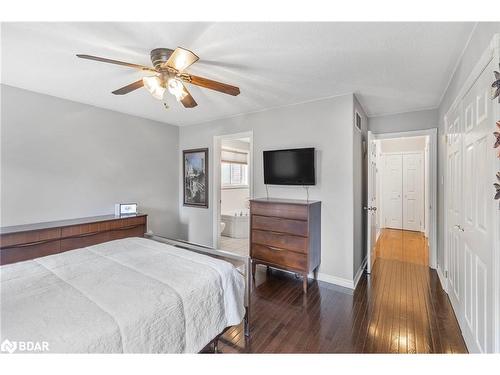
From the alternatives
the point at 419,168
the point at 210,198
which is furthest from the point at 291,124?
the point at 419,168

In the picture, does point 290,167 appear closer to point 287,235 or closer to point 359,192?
point 287,235

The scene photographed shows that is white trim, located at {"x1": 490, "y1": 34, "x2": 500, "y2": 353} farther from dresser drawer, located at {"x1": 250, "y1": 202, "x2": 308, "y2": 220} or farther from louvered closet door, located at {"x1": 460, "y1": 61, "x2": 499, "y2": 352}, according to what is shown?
dresser drawer, located at {"x1": 250, "y1": 202, "x2": 308, "y2": 220}

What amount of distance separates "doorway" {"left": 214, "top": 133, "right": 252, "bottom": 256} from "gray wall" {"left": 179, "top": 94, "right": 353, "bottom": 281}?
1.08m

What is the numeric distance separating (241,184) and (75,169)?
13.0 ft

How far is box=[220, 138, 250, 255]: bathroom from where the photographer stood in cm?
537

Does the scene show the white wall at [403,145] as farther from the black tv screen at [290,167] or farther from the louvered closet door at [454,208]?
the black tv screen at [290,167]

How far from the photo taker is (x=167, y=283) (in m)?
1.39

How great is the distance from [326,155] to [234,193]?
355 centimetres

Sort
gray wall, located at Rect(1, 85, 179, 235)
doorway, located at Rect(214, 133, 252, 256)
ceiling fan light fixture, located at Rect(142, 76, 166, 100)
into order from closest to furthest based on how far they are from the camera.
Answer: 1. ceiling fan light fixture, located at Rect(142, 76, 166, 100)
2. gray wall, located at Rect(1, 85, 179, 235)
3. doorway, located at Rect(214, 133, 252, 256)

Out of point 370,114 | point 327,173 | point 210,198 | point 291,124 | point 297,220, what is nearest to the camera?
point 297,220

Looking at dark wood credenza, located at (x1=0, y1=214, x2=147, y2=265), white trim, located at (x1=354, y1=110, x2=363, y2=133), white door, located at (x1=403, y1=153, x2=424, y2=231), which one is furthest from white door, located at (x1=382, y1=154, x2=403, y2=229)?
dark wood credenza, located at (x1=0, y1=214, x2=147, y2=265)

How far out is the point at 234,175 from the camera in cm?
635

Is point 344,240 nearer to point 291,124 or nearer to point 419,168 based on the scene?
point 291,124
